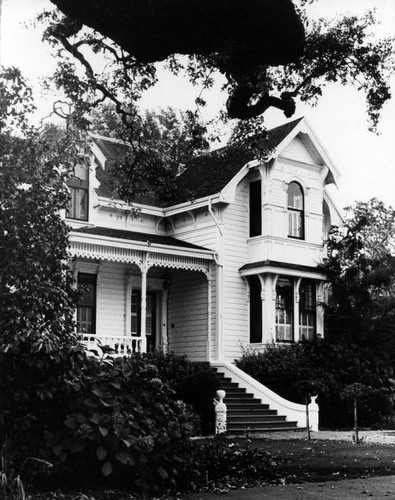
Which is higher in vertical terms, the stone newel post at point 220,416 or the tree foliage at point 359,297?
the tree foliage at point 359,297

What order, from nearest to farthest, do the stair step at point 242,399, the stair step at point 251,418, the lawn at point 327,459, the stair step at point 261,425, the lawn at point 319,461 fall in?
the lawn at point 319,461 < the lawn at point 327,459 < the stair step at point 261,425 < the stair step at point 251,418 < the stair step at point 242,399

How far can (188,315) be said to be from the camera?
25.6 meters

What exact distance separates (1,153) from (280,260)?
15.0 meters

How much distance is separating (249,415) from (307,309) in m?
6.60

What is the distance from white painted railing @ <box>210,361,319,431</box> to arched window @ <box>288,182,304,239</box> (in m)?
5.72

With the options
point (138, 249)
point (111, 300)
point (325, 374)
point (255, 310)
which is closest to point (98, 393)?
point (138, 249)

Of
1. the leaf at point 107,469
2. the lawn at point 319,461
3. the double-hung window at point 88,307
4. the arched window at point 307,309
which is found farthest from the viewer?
the arched window at point 307,309

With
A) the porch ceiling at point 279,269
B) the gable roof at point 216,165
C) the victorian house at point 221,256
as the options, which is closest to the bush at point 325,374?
the victorian house at point 221,256

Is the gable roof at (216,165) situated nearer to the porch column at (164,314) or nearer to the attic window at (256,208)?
the attic window at (256,208)

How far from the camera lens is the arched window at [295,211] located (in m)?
25.9

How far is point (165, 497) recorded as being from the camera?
25.8 ft

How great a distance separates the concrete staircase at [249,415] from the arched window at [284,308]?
3.52 m

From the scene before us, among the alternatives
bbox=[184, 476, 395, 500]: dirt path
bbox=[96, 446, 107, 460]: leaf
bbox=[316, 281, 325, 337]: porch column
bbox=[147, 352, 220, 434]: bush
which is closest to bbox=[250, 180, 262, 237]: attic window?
bbox=[316, 281, 325, 337]: porch column

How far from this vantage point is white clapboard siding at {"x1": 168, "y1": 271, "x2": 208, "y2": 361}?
81.9 feet
